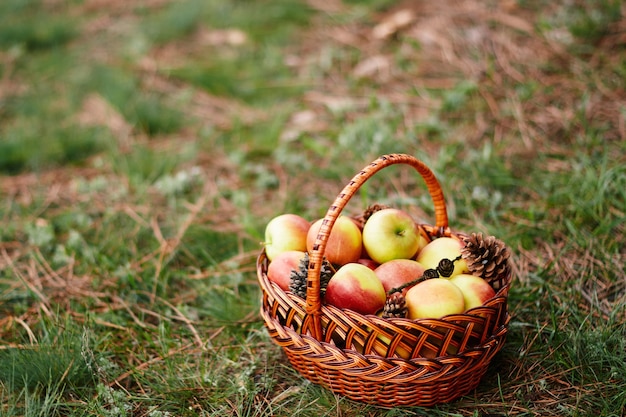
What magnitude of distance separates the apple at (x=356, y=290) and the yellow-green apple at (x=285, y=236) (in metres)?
0.31

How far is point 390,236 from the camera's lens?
6.61ft

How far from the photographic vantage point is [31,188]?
3.58m

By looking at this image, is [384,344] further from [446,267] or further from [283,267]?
[283,267]

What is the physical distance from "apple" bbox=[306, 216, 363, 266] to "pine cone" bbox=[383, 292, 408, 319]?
0.31m

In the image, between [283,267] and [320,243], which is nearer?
[320,243]

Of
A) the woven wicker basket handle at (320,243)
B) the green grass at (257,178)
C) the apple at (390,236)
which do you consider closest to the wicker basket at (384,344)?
the woven wicker basket handle at (320,243)

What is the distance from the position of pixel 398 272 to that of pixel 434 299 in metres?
0.19

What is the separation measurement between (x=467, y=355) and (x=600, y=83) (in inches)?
104

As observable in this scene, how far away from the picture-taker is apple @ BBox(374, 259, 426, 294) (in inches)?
75.5

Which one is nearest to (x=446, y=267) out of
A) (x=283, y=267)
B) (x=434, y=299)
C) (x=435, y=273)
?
(x=435, y=273)

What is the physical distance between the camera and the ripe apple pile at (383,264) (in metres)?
1.81

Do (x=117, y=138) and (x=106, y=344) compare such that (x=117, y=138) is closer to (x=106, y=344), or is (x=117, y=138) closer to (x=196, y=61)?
(x=196, y=61)

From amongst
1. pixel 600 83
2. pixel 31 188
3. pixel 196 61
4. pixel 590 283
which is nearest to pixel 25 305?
pixel 31 188

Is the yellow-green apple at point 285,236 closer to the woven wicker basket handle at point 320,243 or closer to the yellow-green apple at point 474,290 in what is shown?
the woven wicker basket handle at point 320,243
